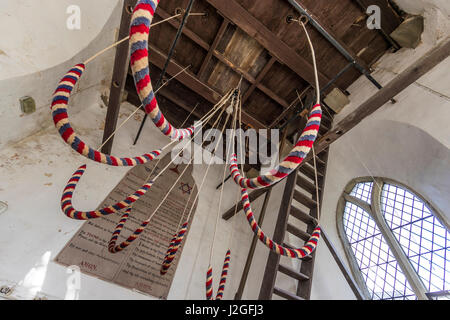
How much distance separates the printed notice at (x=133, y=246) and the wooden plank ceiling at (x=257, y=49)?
1.99 meters

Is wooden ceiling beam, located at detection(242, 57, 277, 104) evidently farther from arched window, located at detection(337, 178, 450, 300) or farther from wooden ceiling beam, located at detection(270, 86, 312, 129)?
arched window, located at detection(337, 178, 450, 300)

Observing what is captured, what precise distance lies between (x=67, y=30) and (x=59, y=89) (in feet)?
6.75

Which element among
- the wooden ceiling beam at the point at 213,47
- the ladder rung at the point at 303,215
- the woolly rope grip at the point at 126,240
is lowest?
the woolly rope grip at the point at 126,240

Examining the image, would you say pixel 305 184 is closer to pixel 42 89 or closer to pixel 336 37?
pixel 336 37

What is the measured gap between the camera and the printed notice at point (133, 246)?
2494 millimetres

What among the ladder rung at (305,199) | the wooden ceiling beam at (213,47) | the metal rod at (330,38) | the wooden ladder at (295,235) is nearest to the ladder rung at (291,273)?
the wooden ladder at (295,235)

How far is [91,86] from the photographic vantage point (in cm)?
376

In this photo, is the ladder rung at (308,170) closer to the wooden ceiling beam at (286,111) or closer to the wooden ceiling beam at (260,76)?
the wooden ceiling beam at (286,111)

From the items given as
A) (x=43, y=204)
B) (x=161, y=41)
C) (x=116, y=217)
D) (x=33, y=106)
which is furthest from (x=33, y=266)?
(x=161, y=41)

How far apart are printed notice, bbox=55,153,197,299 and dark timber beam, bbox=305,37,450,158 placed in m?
1.85

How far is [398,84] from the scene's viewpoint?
2.14 metres

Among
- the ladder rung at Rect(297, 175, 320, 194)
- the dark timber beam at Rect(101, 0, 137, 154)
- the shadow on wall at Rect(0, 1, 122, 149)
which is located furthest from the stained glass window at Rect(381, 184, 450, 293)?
the shadow on wall at Rect(0, 1, 122, 149)

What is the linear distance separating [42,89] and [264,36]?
→ 3.16m
